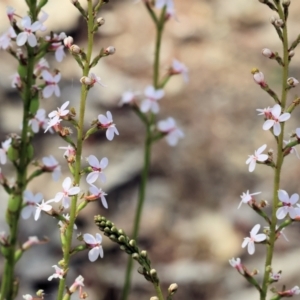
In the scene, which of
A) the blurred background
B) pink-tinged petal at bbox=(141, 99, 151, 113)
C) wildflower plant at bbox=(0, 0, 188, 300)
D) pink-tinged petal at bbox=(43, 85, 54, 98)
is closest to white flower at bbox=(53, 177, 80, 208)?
wildflower plant at bbox=(0, 0, 188, 300)

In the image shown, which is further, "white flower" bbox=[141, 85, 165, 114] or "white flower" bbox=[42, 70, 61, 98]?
"white flower" bbox=[141, 85, 165, 114]

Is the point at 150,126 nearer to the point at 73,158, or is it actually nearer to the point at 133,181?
the point at 73,158

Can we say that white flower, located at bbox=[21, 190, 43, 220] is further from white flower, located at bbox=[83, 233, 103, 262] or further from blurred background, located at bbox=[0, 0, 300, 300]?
blurred background, located at bbox=[0, 0, 300, 300]

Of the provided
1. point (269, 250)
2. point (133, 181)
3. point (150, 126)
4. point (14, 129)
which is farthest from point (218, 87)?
point (269, 250)

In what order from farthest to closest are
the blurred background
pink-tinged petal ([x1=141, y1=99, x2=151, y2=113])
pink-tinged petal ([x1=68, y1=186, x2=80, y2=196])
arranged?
the blurred background, pink-tinged petal ([x1=141, y1=99, x2=151, y2=113]), pink-tinged petal ([x1=68, y1=186, x2=80, y2=196])

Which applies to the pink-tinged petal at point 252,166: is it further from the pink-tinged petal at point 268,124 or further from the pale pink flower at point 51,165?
the pale pink flower at point 51,165

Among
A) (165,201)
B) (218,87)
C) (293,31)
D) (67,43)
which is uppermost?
(293,31)
